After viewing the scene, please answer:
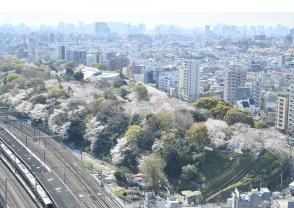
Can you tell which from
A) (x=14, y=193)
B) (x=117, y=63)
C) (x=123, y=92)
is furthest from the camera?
(x=117, y=63)

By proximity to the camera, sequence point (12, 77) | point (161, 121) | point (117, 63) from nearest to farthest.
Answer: point (161, 121)
point (12, 77)
point (117, 63)

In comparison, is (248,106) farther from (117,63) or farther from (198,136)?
(117,63)

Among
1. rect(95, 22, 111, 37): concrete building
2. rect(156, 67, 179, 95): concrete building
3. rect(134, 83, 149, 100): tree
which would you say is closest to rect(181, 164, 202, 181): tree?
rect(134, 83, 149, 100): tree

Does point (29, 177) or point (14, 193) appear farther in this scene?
point (29, 177)

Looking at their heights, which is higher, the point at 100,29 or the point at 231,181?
the point at 100,29

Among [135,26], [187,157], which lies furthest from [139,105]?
[135,26]

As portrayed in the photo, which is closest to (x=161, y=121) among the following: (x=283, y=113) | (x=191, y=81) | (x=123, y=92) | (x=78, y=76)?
(x=283, y=113)

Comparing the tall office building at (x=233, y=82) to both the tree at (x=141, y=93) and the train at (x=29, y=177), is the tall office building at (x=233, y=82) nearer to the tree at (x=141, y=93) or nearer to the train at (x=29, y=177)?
the tree at (x=141, y=93)
